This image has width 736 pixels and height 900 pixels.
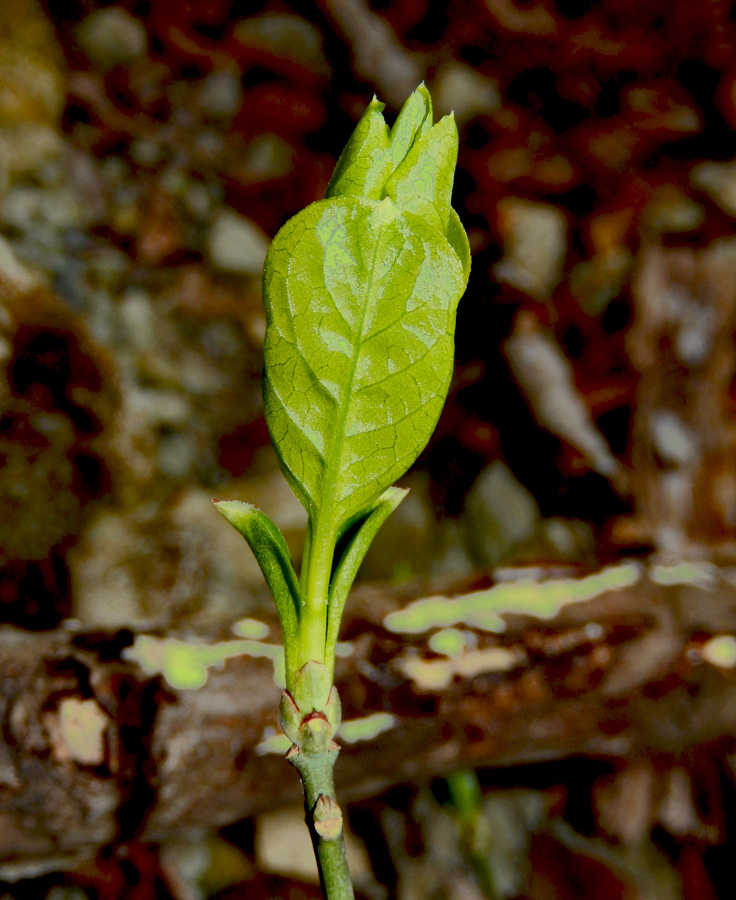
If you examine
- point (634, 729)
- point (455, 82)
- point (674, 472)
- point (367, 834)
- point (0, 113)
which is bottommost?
point (367, 834)

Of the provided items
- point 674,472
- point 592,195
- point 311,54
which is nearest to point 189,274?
point 311,54

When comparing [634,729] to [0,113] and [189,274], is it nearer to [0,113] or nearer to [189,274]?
[189,274]

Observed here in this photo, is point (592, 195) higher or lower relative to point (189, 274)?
higher

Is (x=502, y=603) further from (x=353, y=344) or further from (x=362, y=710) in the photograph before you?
(x=353, y=344)

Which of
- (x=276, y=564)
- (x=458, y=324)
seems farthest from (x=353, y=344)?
(x=458, y=324)

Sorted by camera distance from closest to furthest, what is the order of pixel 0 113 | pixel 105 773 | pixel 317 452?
pixel 317 452 < pixel 105 773 < pixel 0 113

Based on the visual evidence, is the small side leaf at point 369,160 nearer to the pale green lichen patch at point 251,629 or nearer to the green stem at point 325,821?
the green stem at point 325,821
